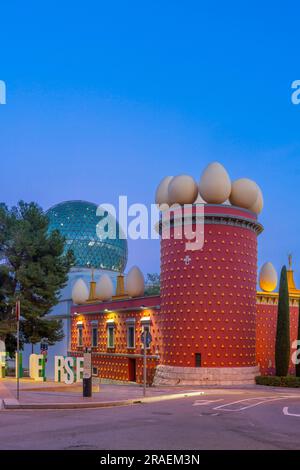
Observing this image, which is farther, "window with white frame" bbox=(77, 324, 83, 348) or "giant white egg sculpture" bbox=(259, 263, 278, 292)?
"window with white frame" bbox=(77, 324, 83, 348)

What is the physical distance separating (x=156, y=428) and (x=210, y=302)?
21.1m

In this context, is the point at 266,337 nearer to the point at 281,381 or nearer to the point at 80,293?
the point at 281,381

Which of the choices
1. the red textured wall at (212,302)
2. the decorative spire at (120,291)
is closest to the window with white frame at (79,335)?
the decorative spire at (120,291)

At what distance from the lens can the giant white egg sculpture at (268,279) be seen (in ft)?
139

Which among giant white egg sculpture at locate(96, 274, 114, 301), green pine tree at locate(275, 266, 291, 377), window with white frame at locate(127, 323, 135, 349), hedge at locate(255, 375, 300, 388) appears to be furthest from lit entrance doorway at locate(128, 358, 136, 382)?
green pine tree at locate(275, 266, 291, 377)

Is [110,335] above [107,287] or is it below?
below

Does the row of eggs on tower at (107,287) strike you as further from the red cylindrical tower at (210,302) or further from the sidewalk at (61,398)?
the sidewalk at (61,398)

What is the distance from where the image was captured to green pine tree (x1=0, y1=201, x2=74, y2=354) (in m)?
42.1

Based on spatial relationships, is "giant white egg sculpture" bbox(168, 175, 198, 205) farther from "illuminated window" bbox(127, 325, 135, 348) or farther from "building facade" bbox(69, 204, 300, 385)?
"illuminated window" bbox(127, 325, 135, 348)

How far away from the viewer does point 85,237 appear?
63.8 meters

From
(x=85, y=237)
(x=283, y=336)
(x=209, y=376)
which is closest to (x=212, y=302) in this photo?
(x=209, y=376)

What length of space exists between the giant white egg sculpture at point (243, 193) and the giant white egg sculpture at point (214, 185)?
4.03 ft

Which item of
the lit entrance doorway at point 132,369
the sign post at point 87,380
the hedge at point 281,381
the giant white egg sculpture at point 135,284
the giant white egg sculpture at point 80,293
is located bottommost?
the lit entrance doorway at point 132,369

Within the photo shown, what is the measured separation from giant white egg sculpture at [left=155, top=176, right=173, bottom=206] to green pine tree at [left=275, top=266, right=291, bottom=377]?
30.5 feet
